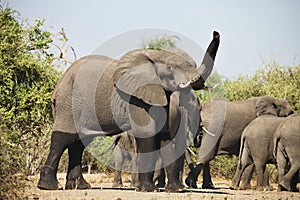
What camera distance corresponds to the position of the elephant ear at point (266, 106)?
18547 millimetres

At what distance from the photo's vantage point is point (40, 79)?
16.8 metres

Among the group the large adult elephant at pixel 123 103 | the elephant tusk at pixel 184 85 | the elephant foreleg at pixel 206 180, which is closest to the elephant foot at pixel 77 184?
the large adult elephant at pixel 123 103

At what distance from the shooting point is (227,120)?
1898 centimetres

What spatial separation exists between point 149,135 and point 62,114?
1.87 m

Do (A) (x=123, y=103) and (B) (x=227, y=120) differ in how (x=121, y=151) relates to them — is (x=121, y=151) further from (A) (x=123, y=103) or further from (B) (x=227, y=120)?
(A) (x=123, y=103)

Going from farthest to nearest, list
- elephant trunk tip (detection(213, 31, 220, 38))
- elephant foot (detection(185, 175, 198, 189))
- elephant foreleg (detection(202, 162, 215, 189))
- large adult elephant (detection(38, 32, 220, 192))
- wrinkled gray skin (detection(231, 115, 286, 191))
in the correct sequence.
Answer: elephant foreleg (detection(202, 162, 215, 189)) < elephant foot (detection(185, 175, 198, 189)) < wrinkled gray skin (detection(231, 115, 286, 191)) < large adult elephant (detection(38, 32, 220, 192)) < elephant trunk tip (detection(213, 31, 220, 38))

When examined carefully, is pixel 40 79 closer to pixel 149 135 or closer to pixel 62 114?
pixel 62 114

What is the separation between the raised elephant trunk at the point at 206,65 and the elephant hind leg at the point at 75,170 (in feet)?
8.63

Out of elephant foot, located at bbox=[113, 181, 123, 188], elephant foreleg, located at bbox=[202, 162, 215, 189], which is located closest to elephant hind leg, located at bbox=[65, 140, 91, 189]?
elephant foot, located at bbox=[113, 181, 123, 188]

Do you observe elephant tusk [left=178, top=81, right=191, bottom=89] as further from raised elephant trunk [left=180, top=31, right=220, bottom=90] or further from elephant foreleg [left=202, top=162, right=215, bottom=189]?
elephant foreleg [left=202, top=162, right=215, bottom=189]

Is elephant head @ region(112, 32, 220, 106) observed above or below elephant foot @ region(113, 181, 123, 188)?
above

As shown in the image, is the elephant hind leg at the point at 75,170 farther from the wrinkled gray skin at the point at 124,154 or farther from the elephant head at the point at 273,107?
the elephant head at the point at 273,107

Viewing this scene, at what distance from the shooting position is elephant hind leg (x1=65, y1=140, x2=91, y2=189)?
44.1ft

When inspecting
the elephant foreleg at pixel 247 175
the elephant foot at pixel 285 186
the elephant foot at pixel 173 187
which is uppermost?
the elephant foot at pixel 173 187
